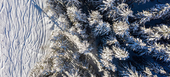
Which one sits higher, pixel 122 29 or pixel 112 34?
pixel 122 29

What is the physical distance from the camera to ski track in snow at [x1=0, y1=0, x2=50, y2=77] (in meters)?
7.55

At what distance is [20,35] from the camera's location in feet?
25.3

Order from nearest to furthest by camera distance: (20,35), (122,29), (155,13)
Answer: (122,29) < (155,13) < (20,35)

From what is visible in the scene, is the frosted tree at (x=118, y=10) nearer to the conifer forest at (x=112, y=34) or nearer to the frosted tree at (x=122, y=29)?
the conifer forest at (x=112, y=34)

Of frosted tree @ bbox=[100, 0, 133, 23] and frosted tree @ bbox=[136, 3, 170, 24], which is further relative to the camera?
frosted tree @ bbox=[136, 3, 170, 24]

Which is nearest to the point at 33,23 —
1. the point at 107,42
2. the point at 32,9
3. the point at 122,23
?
the point at 32,9

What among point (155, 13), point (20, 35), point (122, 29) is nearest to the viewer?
point (122, 29)

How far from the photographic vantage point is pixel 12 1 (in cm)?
752

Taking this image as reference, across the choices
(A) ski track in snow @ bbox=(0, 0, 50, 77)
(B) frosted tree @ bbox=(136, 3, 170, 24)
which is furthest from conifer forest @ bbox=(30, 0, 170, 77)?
(A) ski track in snow @ bbox=(0, 0, 50, 77)

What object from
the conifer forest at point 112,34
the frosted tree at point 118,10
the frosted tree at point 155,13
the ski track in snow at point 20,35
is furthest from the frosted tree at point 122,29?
the ski track in snow at point 20,35

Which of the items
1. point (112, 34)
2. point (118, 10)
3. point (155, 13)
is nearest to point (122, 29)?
point (112, 34)

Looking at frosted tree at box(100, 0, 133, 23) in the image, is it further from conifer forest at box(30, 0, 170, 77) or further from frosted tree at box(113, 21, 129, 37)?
frosted tree at box(113, 21, 129, 37)

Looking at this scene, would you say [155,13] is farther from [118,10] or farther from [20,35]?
[20,35]

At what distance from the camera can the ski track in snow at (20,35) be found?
7.55 m
